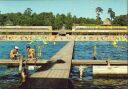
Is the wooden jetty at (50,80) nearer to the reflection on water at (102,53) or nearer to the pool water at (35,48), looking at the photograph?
the pool water at (35,48)

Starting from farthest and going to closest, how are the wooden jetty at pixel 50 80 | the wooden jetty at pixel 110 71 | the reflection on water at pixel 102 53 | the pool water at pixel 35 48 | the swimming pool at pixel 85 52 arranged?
the pool water at pixel 35 48 < the swimming pool at pixel 85 52 < the reflection on water at pixel 102 53 < the wooden jetty at pixel 110 71 < the wooden jetty at pixel 50 80

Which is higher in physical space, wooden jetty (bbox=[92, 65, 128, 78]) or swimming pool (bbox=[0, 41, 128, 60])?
wooden jetty (bbox=[92, 65, 128, 78])

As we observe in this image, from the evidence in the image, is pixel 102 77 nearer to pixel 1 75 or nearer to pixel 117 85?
pixel 117 85

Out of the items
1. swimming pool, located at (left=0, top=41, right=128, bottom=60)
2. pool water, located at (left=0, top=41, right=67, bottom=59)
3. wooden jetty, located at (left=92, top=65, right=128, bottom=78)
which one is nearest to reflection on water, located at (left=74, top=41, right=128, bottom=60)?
swimming pool, located at (left=0, top=41, right=128, bottom=60)

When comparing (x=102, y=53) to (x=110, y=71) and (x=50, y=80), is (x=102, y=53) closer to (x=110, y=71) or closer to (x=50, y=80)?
(x=110, y=71)

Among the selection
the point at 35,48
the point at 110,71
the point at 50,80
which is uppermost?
the point at 50,80

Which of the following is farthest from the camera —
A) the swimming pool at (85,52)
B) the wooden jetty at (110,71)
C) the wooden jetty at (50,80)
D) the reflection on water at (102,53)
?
the swimming pool at (85,52)

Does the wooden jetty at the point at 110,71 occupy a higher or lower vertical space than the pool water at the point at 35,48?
higher

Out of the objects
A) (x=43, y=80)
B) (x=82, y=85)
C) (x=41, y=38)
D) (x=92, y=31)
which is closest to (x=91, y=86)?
(x=82, y=85)

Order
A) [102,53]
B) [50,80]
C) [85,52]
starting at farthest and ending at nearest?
[85,52], [102,53], [50,80]

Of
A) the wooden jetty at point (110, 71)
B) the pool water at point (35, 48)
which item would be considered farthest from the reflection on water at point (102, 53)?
the wooden jetty at point (110, 71)

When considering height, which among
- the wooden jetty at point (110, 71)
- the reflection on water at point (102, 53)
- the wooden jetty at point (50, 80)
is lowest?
the reflection on water at point (102, 53)

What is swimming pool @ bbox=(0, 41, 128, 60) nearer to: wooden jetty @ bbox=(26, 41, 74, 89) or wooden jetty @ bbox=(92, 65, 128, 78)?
wooden jetty @ bbox=(92, 65, 128, 78)

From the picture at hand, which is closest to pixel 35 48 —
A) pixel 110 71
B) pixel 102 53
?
pixel 102 53
